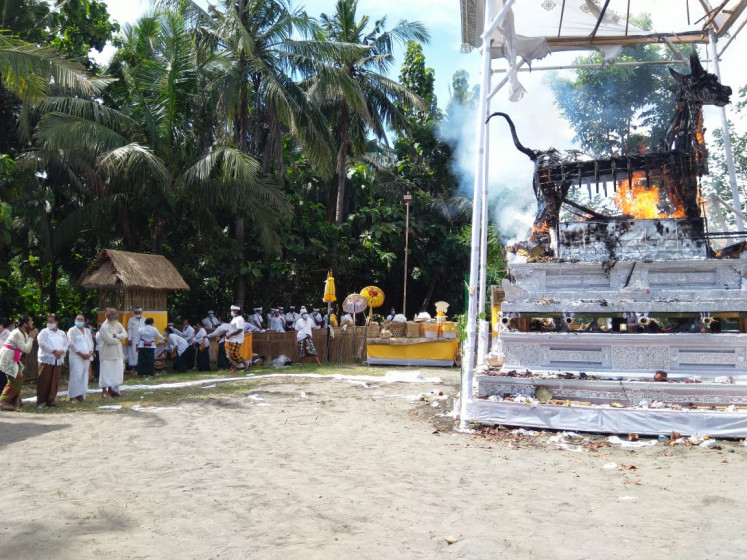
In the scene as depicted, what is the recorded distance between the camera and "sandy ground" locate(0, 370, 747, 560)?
4.43m

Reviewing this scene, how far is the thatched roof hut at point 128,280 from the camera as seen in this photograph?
15281mm

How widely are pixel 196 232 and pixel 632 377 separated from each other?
1528cm

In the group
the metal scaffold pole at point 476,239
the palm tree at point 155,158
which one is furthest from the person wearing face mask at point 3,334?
the metal scaffold pole at point 476,239

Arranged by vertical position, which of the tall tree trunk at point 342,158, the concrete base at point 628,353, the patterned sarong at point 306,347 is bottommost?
the patterned sarong at point 306,347

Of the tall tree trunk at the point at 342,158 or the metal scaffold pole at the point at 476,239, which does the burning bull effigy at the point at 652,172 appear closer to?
the metal scaffold pole at the point at 476,239

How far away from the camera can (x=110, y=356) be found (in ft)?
37.8


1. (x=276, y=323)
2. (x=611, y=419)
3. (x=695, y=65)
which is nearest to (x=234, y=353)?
(x=276, y=323)

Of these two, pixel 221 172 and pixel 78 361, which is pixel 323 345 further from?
pixel 78 361

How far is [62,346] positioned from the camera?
1058 cm

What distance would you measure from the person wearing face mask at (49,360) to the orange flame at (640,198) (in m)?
9.51

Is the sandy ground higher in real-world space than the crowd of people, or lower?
lower

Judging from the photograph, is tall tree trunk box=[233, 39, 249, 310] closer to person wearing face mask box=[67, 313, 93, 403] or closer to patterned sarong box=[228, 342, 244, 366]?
patterned sarong box=[228, 342, 244, 366]

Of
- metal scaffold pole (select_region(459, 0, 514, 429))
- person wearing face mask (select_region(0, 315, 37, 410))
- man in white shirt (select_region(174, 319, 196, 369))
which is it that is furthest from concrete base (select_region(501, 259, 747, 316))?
man in white shirt (select_region(174, 319, 196, 369))

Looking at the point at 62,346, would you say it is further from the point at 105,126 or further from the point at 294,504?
the point at 105,126
